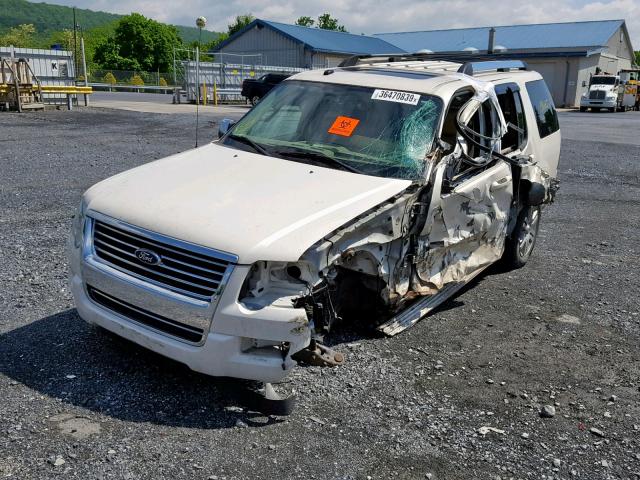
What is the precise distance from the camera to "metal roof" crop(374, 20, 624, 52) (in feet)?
167

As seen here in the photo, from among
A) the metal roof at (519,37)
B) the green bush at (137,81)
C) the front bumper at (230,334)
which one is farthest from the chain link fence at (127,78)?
the front bumper at (230,334)

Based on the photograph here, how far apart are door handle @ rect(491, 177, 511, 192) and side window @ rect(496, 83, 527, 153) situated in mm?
390

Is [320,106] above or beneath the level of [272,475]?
above

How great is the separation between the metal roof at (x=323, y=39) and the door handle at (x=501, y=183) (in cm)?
4270

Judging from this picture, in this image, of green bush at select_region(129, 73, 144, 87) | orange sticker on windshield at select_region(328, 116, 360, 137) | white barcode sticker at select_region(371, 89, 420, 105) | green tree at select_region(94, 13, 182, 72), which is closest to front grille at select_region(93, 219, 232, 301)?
orange sticker on windshield at select_region(328, 116, 360, 137)

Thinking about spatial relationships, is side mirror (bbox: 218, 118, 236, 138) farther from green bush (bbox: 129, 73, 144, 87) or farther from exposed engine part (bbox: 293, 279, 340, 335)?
green bush (bbox: 129, 73, 144, 87)

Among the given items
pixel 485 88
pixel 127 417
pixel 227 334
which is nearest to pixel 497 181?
pixel 485 88

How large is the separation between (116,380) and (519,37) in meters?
56.3

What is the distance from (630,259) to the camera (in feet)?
24.2

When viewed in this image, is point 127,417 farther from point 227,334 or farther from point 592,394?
point 592,394

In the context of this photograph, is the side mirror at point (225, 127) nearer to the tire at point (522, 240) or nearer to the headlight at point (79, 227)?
the headlight at point (79, 227)

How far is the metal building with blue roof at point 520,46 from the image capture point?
47000mm

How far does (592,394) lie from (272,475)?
2.33m

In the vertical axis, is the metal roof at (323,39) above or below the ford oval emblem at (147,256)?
above
